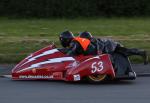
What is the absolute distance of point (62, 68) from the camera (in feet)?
47.1

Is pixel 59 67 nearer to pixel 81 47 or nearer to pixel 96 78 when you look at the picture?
pixel 81 47

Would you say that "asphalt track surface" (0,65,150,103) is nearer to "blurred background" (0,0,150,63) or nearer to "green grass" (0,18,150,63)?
"green grass" (0,18,150,63)

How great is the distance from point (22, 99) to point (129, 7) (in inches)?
802

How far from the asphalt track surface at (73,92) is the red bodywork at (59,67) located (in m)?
0.18

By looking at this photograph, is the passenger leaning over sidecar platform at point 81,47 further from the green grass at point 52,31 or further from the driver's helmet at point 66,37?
the green grass at point 52,31

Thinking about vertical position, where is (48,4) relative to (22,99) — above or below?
above

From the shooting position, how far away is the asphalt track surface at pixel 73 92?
12156mm

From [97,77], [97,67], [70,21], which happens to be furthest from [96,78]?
[70,21]

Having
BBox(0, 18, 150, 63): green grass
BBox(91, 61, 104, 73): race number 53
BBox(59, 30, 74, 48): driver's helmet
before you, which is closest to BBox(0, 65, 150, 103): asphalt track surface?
BBox(91, 61, 104, 73): race number 53

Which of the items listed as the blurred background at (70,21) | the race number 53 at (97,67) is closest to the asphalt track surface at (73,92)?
the race number 53 at (97,67)

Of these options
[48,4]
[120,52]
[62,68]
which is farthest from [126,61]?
[48,4]

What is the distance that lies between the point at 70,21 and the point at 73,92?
55.2ft

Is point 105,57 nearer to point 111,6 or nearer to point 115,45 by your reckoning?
point 115,45

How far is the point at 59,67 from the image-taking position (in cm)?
1439
